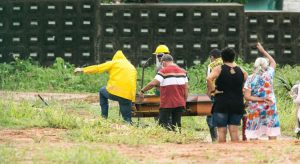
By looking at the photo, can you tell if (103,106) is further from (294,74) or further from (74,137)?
(294,74)

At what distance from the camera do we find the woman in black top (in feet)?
44.8

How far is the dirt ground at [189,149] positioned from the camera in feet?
38.5

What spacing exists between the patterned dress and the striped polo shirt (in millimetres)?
1284

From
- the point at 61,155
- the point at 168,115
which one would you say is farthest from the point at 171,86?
the point at 61,155

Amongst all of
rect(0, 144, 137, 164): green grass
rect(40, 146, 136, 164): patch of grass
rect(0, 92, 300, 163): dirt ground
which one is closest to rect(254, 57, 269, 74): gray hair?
rect(0, 92, 300, 163): dirt ground

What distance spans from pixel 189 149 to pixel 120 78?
4344 mm

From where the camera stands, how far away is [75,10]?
25172 millimetres

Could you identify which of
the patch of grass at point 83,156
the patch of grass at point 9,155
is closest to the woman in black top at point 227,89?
the patch of grass at point 83,156

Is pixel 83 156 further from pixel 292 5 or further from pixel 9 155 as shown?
pixel 292 5

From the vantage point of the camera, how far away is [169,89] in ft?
50.0

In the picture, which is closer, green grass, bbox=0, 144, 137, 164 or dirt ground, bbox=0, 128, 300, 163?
green grass, bbox=0, 144, 137, 164

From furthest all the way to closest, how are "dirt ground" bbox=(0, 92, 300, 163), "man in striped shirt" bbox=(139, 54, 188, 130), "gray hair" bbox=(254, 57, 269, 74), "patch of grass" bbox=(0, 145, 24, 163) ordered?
"man in striped shirt" bbox=(139, 54, 188, 130) → "gray hair" bbox=(254, 57, 269, 74) → "dirt ground" bbox=(0, 92, 300, 163) → "patch of grass" bbox=(0, 145, 24, 163)

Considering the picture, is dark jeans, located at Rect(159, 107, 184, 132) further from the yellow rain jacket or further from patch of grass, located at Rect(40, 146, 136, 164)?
patch of grass, located at Rect(40, 146, 136, 164)

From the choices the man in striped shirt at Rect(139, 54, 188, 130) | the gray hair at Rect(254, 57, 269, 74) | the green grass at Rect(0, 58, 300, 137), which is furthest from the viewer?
the green grass at Rect(0, 58, 300, 137)
